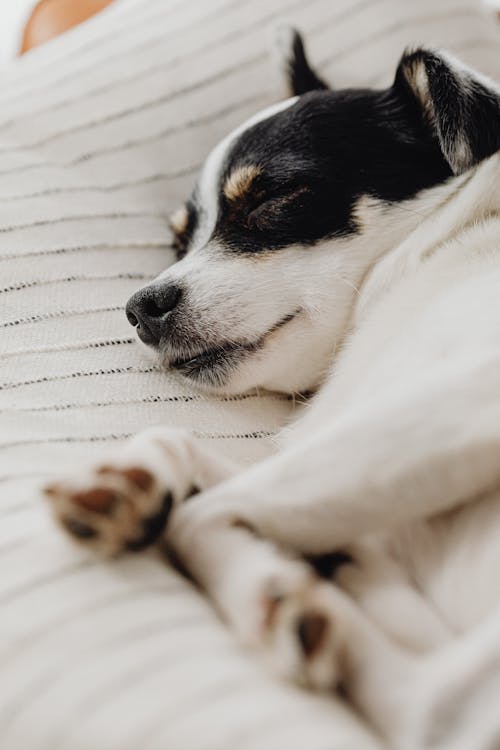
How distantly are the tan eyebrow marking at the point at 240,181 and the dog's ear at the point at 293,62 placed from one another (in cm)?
44

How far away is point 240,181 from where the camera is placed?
1.46m

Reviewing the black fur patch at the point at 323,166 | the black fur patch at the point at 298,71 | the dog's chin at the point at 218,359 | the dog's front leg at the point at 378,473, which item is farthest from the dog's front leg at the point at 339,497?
the black fur patch at the point at 298,71

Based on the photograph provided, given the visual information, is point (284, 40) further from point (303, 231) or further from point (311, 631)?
point (311, 631)

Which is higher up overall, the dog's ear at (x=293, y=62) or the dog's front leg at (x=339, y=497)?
the dog's ear at (x=293, y=62)

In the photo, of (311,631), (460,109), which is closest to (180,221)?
(460,109)

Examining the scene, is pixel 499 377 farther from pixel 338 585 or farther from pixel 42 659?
pixel 42 659

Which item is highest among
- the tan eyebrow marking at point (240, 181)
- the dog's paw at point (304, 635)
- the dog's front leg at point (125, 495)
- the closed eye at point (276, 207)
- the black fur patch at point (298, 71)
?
the black fur patch at point (298, 71)

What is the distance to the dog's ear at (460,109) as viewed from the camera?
1.39 m

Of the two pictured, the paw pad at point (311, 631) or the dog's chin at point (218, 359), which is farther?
the dog's chin at point (218, 359)

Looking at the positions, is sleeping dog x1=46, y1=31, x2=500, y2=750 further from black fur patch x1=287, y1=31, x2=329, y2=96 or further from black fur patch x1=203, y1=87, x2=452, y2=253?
black fur patch x1=287, y1=31, x2=329, y2=96

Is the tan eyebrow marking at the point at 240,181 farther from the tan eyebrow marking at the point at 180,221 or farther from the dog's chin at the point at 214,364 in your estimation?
the dog's chin at the point at 214,364

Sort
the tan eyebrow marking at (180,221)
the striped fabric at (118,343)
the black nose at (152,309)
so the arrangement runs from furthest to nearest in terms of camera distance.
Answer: the tan eyebrow marking at (180,221) → the black nose at (152,309) → the striped fabric at (118,343)

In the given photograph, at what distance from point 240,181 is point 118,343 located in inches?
14.5

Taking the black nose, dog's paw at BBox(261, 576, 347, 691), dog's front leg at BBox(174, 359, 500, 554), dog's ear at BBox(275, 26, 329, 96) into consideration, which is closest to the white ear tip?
dog's ear at BBox(275, 26, 329, 96)
